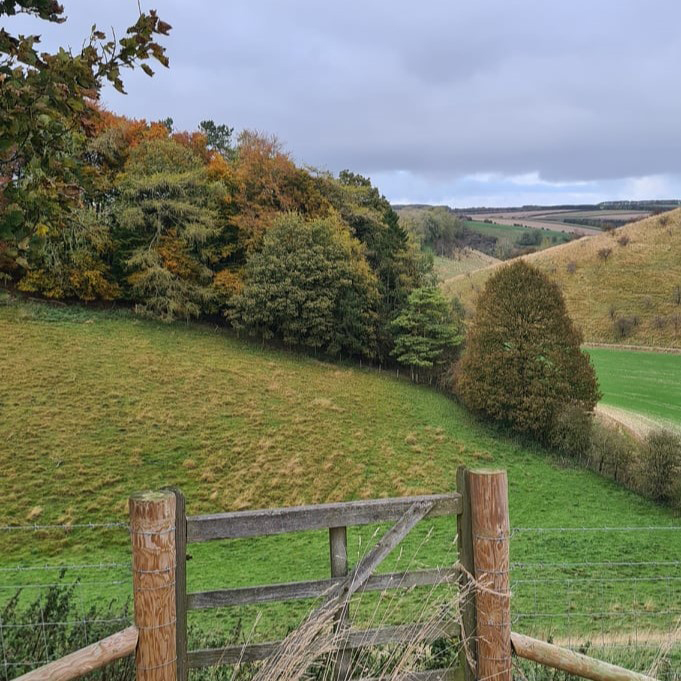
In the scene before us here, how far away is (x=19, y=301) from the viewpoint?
73.5 ft

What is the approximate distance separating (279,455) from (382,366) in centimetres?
891

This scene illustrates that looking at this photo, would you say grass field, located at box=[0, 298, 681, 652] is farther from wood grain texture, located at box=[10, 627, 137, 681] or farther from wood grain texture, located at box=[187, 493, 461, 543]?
wood grain texture, located at box=[10, 627, 137, 681]

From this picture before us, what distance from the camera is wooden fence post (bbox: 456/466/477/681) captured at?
267 cm

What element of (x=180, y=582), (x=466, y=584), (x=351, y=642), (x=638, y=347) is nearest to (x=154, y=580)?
(x=180, y=582)

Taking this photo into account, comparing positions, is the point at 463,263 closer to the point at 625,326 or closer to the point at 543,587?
the point at 625,326

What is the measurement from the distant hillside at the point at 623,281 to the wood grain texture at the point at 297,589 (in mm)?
29779

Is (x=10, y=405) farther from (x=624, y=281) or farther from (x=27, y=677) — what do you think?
(x=624, y=281)

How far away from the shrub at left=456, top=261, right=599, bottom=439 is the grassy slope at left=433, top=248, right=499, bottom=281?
1432 inches

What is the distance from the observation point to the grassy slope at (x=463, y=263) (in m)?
57.6

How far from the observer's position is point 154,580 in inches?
91.7

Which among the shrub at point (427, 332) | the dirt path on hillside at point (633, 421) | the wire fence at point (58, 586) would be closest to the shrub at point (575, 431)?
the dirt path on hillside at point (633, 421)

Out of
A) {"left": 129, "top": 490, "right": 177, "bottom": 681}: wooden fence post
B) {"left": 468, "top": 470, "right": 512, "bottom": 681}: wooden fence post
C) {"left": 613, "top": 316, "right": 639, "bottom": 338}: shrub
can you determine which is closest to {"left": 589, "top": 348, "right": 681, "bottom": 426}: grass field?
{"left": 613, "top": 316, "right": 639, "bottom": 338}: shrub

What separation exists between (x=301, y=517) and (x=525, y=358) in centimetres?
1564

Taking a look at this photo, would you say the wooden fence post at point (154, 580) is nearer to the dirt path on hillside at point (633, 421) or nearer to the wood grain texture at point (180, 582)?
the wood grain texture at point (180, 582)
